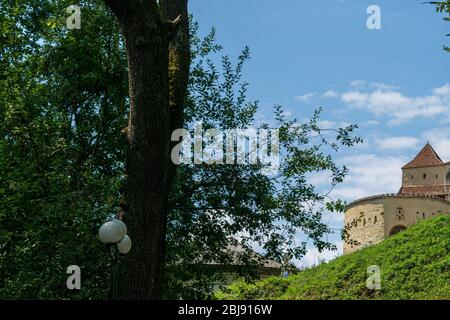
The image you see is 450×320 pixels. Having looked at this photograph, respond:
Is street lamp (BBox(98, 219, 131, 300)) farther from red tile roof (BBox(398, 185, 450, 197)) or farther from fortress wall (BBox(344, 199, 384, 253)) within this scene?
red tile roof (BBox(398, 185, 450, 197))

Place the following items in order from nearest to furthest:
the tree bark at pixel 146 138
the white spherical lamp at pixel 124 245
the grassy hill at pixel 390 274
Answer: the white spherical lamp at pixel 124 245
the tree bark at pixel 146 138
the grassy hill at pixel 390 274

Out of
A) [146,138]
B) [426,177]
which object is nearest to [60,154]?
[146,138]

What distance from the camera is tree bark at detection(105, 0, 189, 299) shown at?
6.73 meters

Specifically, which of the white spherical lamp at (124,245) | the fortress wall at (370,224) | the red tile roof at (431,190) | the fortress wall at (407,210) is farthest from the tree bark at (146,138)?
the red tile roof at (431,190)

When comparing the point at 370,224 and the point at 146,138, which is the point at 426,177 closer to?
the point at 370,224

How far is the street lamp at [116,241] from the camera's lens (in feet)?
21.5

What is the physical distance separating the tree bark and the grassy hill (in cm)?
1416

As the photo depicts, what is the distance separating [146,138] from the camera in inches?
269

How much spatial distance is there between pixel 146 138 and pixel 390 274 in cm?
2010

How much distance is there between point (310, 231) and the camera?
444 inches

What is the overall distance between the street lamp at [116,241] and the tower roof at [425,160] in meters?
73.8

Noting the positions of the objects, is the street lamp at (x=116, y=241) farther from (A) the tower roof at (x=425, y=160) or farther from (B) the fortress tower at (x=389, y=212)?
(A) the tower roof at (x=425, y=160)
